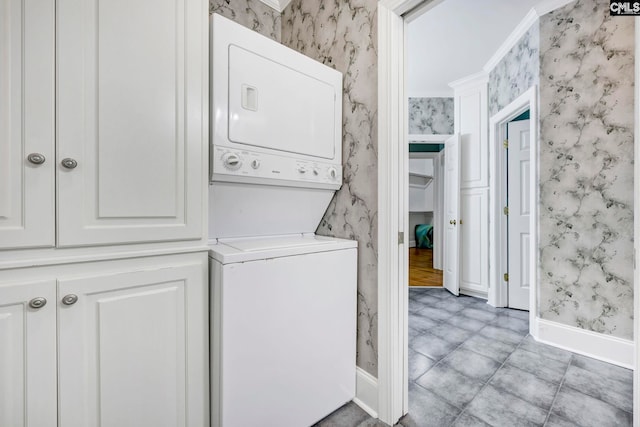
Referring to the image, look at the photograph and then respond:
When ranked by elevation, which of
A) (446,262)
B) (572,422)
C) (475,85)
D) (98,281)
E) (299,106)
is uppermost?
(475,85)

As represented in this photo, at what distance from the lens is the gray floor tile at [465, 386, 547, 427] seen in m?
1.45

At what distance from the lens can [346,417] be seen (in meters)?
1.44

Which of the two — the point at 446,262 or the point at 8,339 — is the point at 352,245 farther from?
the point at 446,262

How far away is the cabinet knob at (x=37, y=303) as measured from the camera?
0.84m

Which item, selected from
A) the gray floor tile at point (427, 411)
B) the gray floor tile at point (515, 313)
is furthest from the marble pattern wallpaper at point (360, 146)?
the gray floor tile at point (515, 313)

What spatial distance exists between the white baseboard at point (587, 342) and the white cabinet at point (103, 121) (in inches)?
111

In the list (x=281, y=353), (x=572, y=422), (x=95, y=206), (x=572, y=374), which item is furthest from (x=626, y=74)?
(x=95, y=206)

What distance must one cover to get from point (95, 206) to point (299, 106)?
3.28ft

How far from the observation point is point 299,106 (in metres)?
1.47

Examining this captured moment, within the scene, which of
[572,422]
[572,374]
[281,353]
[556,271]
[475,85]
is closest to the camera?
[281,353]

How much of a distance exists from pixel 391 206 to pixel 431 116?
11.2 feet

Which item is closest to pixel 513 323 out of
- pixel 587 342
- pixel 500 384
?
pixel 587 342

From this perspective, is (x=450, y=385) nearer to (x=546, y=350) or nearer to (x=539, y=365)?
(x=539, y=365)

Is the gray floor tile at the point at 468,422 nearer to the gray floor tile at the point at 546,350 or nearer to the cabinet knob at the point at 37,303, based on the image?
the gray floor tile at the point at 546,350
